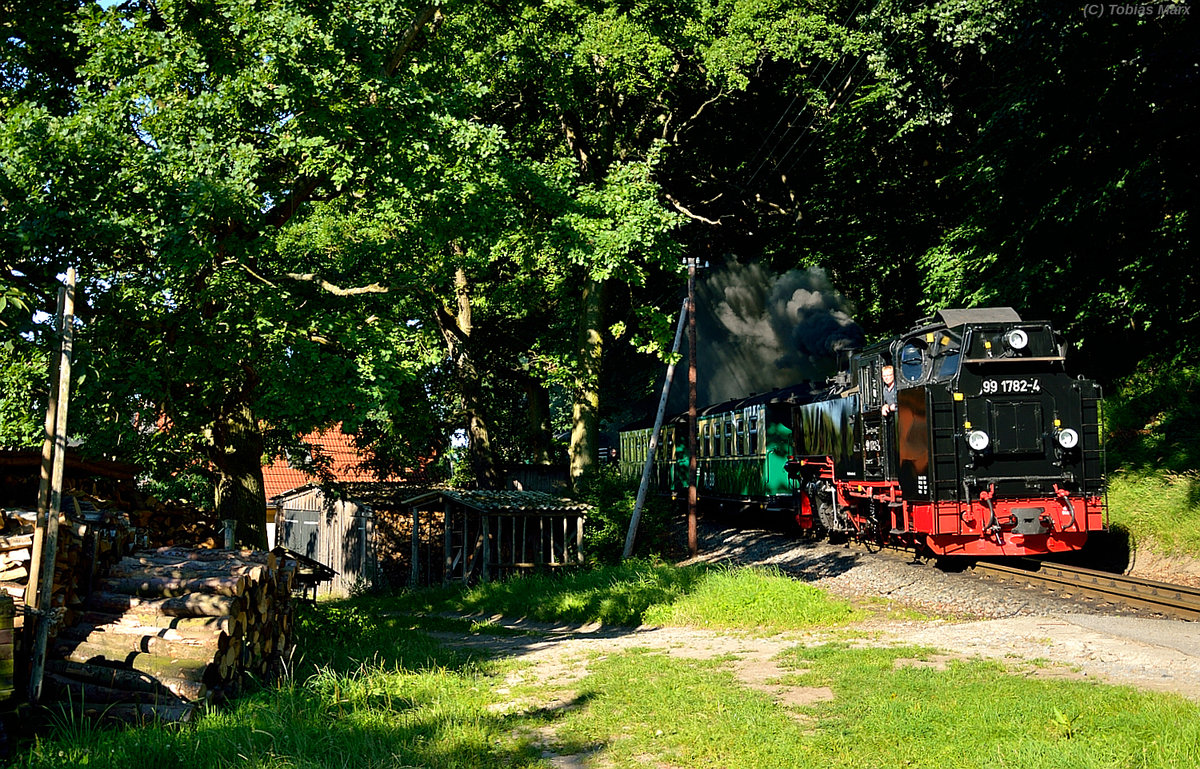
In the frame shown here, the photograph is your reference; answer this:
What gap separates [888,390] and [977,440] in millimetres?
2455

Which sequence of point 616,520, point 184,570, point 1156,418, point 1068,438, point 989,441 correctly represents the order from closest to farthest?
1. point 184,570
2. point 1068,438
3. point 989,441
4. point 1156,418
5. point 616,520

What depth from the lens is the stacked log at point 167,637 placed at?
302 inches

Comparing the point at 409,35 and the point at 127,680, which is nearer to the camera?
the point at 127,680

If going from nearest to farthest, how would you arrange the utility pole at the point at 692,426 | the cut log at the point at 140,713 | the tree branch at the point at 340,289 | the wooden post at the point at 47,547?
the wooden post at the point at 47,547 → the cut log at the point at 140,713 → the tree branch at the point at 340,289 → the utility pole at the point at 692,426

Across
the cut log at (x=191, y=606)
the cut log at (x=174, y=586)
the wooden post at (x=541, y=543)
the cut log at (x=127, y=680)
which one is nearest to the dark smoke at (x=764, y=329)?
the wooden post at (x=541, y=543)

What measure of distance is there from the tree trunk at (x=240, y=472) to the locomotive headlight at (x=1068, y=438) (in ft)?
42.1

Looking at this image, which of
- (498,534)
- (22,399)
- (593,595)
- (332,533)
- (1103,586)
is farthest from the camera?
(332,533)

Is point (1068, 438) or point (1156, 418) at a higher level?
point (1156, 418)

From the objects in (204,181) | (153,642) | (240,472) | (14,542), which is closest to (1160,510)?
(153,642)

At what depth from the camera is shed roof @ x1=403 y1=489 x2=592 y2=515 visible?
21.6 m

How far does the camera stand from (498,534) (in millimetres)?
21781

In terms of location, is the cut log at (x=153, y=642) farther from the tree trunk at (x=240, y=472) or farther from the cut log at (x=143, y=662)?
the tree trunk at (x=240, y=472)

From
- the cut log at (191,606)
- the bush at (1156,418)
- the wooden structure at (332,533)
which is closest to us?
the cut log at (191,606)

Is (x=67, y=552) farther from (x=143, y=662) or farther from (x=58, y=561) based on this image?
(x=143, y=662)
